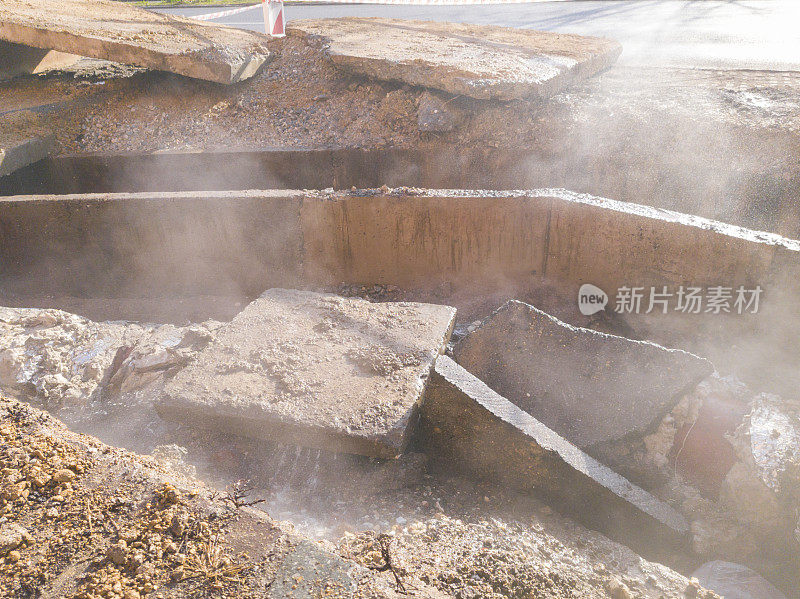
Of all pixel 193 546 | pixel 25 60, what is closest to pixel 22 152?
pixel 25 60

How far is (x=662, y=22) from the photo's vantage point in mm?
11344

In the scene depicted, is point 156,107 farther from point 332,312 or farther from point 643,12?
point 643,12

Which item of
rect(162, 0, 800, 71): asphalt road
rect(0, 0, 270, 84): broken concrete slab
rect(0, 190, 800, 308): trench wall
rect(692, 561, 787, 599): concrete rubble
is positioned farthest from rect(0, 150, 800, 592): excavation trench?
rect(162, 0, 800, 71): asphalt road

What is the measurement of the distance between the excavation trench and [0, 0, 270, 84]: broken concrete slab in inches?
83.3

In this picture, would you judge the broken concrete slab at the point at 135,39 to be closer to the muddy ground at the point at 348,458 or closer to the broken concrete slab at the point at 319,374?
the muddy ground at the point at 348,458

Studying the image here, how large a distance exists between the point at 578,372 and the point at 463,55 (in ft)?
14.1

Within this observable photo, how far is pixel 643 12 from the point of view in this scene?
497 inches

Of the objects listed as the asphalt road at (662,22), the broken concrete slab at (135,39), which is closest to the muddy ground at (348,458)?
the broken concrete slab at (135,39)

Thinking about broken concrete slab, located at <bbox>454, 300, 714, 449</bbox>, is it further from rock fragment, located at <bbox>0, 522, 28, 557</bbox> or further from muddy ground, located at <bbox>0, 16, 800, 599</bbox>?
rock fragment, located at <bbox>0, 522, 28, 557</bbox>

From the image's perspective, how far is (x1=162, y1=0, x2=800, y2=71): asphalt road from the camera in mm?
8078

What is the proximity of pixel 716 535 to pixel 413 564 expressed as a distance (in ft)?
5.43

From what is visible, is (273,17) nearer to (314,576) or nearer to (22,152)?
(22,152)

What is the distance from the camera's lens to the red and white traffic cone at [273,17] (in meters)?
8.84

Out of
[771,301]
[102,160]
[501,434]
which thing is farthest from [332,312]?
[102,160]
